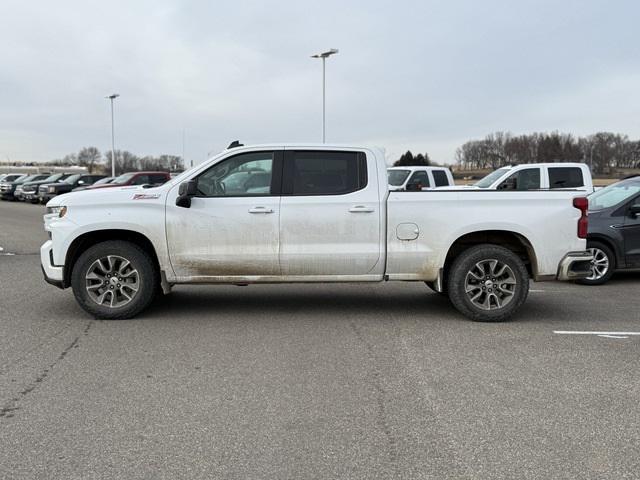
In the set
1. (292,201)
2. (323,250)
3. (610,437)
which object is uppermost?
(292,201)

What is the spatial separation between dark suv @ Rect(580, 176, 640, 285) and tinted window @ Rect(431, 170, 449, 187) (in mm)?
8331

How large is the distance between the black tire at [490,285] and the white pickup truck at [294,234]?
11 mm

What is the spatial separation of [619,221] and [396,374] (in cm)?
618

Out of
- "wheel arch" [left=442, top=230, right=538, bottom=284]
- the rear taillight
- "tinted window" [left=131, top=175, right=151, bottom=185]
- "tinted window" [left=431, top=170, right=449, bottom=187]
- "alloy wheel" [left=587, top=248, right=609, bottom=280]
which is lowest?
"alloy wheel" [left=587, top=248, right=609, bottom=280]

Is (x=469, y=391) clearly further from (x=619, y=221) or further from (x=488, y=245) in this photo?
(x=619, y=221)

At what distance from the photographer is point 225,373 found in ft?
16.9

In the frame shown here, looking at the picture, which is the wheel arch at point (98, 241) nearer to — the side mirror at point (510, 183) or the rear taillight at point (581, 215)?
the rear taillight at point (581, 215)

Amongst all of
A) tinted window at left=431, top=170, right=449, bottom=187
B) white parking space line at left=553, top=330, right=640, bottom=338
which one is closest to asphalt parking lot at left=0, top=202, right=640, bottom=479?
white parking space line at left=553, top=330, right=640, bottom=338

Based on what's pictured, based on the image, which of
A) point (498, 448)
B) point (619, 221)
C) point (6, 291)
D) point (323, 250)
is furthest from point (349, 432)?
point (619, 221)

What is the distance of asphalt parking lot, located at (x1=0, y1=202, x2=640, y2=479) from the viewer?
3592mm

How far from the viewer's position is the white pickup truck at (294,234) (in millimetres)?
Result: 6938

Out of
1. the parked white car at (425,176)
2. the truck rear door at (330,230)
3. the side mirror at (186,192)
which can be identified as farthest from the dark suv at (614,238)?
the parked white car at (425,176)

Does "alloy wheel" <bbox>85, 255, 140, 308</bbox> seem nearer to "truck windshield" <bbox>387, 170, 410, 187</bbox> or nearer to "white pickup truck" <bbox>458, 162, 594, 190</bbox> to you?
"white pickup truck" <bbox>458, 162, 594, 190</bbox>

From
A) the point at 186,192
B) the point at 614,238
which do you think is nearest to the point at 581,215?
the point at 614,238
